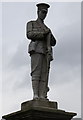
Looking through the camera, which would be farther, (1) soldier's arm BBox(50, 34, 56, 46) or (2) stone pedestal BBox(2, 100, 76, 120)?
(1) soldier's arm BBox(50, 34, 56, 46)

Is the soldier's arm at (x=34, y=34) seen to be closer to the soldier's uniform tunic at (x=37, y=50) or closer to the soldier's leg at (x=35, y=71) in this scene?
the soldier's uniform tunic at (x=37, y=50)

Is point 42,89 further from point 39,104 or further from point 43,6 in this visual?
point 43,6

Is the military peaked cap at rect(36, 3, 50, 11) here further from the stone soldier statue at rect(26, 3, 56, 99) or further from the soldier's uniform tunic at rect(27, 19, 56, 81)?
the soldier's uniform tunic at rect(27, 19, 56, 81)

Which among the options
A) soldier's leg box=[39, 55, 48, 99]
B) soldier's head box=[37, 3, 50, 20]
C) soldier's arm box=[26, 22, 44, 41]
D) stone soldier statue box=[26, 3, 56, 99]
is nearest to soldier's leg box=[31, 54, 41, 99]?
stone soldier statue box=[26, 3, 56, 99]

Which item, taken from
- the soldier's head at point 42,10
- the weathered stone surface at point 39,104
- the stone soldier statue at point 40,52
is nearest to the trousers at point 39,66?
the stone soldier statue at point 40,52

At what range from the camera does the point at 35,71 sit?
11.9 meters

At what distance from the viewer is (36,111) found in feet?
35.7

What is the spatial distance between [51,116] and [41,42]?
2.28 metres

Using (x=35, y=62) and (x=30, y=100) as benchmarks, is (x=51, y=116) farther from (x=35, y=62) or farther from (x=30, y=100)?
(x=35, y=62)

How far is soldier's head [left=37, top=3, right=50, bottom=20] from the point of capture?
40.3 ft

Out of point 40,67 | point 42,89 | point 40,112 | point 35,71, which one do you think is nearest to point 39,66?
point 40,67

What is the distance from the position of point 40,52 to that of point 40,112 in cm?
191

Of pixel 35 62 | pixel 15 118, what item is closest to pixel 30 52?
pixel 35 62

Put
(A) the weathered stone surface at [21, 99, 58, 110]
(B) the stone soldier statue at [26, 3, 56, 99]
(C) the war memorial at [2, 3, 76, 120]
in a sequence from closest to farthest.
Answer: (C) the war memorial at [2, 3, 76, 120] < (A) the weathered stone surface at [21, 99, 58, 110] < (B) the stone soldier statue at [26, 3, 56, 99]
